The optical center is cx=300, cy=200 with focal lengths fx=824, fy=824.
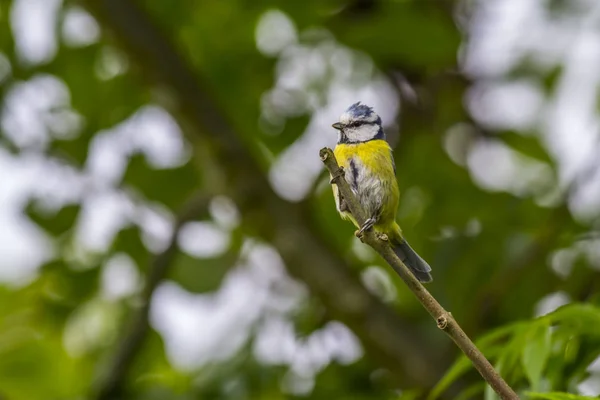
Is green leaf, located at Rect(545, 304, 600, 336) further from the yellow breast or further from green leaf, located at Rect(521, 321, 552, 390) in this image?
the yellow breast

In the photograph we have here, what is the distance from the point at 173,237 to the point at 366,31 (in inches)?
37.3

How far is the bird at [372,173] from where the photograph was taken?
1.38m

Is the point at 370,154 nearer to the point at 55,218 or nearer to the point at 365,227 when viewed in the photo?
the point at 365,227

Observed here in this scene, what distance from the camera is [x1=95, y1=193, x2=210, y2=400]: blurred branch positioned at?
2684 mm

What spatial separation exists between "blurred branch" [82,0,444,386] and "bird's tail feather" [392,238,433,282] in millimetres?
1100

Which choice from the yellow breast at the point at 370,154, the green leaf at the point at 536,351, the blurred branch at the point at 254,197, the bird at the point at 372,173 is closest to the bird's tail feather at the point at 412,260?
the bird at the point at 372,173

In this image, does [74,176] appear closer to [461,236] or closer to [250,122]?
[250,122]

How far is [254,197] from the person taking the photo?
2.70m

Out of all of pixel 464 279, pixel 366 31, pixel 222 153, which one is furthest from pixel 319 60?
pixel 464 279

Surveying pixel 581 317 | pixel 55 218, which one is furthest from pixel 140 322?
pixel 581 317

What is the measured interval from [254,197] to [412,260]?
1.31m

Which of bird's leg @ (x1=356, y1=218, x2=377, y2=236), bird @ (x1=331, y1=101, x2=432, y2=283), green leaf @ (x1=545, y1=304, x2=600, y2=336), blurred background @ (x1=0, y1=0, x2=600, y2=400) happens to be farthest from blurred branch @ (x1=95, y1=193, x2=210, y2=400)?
bird's leg @ (x1=356, y1=218, x2=377, y2=236)

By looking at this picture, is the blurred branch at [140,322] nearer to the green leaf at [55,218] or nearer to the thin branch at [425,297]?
the green leaf at [55,218]

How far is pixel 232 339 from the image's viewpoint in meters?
2.69
